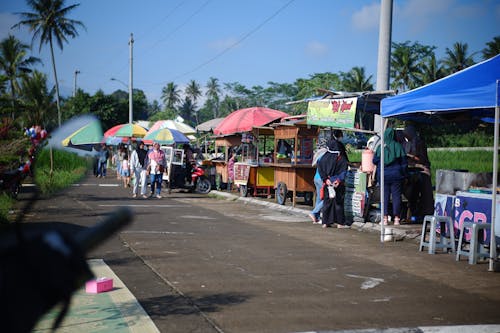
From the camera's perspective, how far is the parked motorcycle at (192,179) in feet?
75.9

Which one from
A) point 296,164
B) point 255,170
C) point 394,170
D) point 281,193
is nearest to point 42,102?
point 394,170

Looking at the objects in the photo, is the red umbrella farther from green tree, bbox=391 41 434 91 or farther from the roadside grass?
green tree, bbox=391 41 434 91

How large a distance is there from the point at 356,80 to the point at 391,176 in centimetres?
7339

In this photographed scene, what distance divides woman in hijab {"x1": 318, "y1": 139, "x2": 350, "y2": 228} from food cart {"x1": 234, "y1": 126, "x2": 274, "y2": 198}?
6.28 meters

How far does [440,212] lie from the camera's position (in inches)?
411

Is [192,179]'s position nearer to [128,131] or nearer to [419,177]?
[128,131]

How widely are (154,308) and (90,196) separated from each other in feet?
46.6

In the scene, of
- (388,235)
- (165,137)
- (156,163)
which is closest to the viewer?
(388,235)

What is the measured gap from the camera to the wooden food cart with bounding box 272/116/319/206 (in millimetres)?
16469

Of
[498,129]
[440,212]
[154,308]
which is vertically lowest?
[154,308]

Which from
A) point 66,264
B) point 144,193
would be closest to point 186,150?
point 144,193

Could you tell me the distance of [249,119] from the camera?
66.2 feet

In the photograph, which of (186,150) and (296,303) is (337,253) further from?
(186,150)

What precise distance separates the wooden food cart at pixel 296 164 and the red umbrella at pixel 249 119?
183 cm
